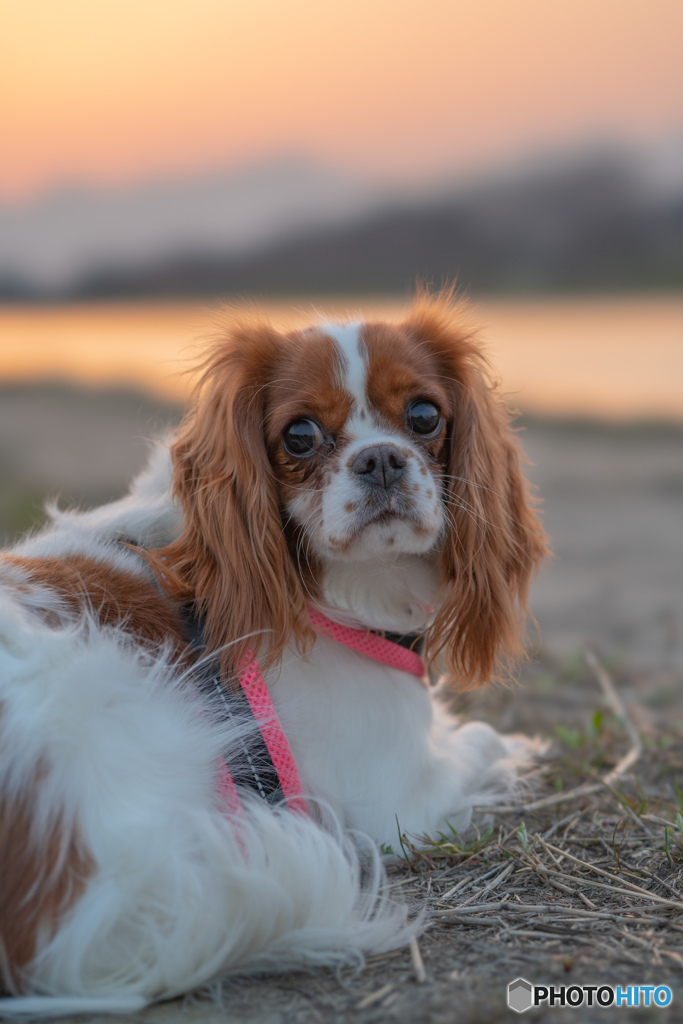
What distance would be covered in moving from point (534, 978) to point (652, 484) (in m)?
7.42

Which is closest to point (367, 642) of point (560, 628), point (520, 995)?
point (520, 995)

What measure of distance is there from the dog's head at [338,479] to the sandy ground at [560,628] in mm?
534

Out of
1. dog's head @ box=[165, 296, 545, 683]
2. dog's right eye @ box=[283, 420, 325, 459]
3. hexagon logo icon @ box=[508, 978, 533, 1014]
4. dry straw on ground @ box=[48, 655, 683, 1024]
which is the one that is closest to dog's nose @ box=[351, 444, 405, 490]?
dog's head @ box=[165, 296, 545, 683]

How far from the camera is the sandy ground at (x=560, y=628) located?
1.68m

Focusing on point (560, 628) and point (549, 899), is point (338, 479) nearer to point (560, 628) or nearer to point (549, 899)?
point (549, 899)

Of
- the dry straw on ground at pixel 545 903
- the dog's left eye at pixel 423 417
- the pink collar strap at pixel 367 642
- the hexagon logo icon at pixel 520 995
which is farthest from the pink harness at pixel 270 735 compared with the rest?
the hexagon logo icon at pixel 520 995

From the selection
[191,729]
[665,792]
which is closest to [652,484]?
[665,792]

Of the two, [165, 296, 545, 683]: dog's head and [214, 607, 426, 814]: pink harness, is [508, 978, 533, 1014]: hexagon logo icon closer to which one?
[214, 607, 426, 814]: pink harness

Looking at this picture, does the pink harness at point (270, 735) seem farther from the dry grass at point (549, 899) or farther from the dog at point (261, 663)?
the dry grass at point (549, 899)

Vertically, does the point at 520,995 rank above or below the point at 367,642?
below

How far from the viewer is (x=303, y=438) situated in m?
2.39

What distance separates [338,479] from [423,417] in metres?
0.34

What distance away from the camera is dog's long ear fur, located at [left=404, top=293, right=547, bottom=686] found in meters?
2.57

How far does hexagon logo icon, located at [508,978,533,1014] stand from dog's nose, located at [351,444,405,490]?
3.75 feet
